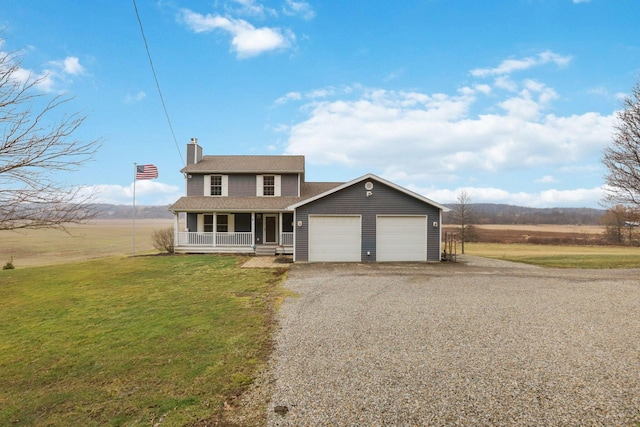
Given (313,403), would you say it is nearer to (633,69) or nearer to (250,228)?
(250,228)

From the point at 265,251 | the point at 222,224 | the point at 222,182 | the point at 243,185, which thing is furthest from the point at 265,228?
the point at 222,182

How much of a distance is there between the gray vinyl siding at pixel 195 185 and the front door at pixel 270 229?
450 centimetres

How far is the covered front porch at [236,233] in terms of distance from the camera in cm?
1882

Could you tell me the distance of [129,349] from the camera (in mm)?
5125

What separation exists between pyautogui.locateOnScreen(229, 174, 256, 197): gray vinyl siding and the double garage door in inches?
237

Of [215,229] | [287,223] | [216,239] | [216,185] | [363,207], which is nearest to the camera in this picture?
[363,207]

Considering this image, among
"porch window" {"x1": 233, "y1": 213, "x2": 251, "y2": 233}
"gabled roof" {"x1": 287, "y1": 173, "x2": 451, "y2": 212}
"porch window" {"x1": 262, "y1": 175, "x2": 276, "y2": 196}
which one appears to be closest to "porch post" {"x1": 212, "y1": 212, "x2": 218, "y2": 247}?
"porch window" {"x1": 233, "y1": 213, "x2": 251, "y2": 233}

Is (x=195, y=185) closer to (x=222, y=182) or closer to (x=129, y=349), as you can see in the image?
(x=222, y=182)

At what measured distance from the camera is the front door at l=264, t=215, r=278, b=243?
64.8 feet

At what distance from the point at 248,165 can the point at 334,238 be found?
27.5ft

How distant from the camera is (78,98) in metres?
5.20

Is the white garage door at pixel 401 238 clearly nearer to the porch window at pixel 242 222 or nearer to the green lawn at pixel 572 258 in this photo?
the green lawn at pixel 572 258

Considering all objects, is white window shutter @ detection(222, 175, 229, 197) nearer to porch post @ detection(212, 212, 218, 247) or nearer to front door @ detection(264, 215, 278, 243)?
porch post @ detection(212, 212, 218, 247)

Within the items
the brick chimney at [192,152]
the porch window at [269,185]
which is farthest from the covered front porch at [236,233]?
the brick chimney at [192,152]
